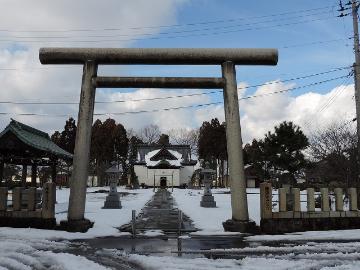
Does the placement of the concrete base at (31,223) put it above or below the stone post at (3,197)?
below

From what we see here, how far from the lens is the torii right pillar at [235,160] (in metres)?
11.0

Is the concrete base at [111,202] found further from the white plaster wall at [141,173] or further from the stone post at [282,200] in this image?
the white plaster wall at [141,173]

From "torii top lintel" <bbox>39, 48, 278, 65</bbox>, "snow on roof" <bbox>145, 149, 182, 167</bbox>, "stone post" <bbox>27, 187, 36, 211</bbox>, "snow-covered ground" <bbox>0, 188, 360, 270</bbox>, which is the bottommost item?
"snow-covered ground" <bbox>0, 188, 360, 270</bbox>

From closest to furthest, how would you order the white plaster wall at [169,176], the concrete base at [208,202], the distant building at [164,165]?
the concrete base at [208,202] → the white plaster wall at [169,176] → the distant building at [164,165]

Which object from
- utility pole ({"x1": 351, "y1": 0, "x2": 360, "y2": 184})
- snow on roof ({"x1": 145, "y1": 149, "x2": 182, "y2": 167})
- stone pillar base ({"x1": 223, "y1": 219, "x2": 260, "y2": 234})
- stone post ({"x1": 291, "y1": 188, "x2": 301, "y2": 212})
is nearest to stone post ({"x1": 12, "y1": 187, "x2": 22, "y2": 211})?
stone pillar base ({"x1": 223, "y1": 219, "x2": 260, "y2": 234})

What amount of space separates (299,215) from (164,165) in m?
51.7

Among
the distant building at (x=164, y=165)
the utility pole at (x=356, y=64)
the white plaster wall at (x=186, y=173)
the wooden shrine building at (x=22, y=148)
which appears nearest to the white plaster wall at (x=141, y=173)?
the distant building at (x=164, y=165)

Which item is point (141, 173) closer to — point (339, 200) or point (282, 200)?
point (282, 200)

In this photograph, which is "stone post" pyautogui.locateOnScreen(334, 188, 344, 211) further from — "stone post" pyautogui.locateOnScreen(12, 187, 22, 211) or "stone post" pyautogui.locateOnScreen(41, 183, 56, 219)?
"stone post" pyautogui.locateOnScreen(12, 187, 22, 211)

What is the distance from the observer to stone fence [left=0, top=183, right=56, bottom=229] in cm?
1109

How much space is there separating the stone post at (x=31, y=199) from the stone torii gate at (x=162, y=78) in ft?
3.58

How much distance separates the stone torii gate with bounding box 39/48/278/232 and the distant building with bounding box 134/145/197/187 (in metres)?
47.8

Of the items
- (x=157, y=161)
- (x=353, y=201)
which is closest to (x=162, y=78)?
(x=353, y=201)

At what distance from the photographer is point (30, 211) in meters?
11.2
